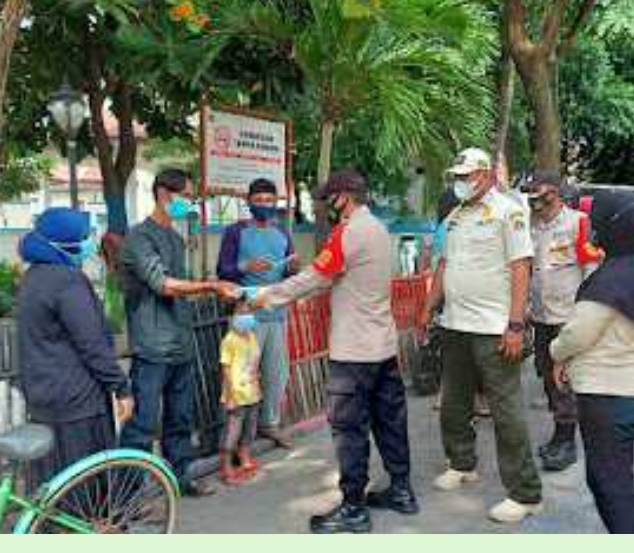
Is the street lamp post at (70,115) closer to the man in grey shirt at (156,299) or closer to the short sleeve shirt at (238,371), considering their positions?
the short sleeve shirt at (238,371)

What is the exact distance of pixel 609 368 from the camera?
436 centimetres

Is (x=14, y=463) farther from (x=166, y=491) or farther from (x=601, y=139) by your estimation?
(x=601, y=139)

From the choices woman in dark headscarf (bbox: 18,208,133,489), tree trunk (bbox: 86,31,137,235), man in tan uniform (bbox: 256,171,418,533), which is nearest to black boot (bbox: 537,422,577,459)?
man in tan uniform (bbox: 256,171,418,533)

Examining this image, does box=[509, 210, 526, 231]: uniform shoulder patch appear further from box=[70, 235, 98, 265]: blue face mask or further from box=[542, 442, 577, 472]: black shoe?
box=[70, 235, 98, 265]: blue face mask

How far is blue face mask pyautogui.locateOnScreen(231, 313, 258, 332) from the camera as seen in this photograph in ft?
20.6

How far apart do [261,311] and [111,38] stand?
363cm

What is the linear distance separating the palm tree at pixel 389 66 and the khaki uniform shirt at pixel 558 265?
237 centimetres

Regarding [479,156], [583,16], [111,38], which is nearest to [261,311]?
[479,156]

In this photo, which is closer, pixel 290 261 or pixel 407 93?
pixel 290 261

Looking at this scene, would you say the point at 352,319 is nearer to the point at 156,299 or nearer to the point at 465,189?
the point at 465,189

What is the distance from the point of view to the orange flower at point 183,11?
7199 millimetres

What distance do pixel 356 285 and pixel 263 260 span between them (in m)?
1.29

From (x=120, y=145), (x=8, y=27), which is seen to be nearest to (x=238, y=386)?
(x=8, y=27)

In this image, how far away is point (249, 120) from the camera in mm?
7676
